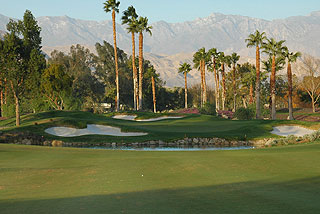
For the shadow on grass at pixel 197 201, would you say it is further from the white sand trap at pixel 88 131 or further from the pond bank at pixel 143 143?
the white sand trap at pixel 88 131

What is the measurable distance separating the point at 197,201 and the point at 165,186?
188cm

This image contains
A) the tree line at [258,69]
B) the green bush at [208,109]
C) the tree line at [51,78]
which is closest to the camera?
the tree line at [51,78]

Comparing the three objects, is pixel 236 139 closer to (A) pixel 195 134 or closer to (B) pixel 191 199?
(A) pixel 195 134

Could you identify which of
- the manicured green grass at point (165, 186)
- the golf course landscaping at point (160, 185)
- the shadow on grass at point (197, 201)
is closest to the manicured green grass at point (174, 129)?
the golf course landscaping at point (160, 185)

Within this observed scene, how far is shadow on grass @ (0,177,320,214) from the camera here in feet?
24.4

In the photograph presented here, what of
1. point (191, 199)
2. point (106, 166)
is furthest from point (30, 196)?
point (106, 166)

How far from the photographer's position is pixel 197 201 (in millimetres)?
8125

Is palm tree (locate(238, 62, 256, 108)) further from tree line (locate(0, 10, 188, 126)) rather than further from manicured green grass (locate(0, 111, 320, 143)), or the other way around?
manicured green grass (locate(0, 111, 320, 143))

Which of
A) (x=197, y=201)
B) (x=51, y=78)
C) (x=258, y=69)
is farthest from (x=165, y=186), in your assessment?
(x=51, y=78)

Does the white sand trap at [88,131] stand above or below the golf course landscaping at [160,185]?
below

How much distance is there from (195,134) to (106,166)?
77.6 feet

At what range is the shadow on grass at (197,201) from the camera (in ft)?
24.4

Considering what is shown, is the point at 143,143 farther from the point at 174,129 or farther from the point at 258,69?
the point at 258,69

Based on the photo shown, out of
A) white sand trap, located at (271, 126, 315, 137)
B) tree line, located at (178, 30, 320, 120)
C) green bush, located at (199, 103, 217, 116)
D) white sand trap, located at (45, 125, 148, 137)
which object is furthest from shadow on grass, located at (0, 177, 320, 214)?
green bush, located at (199, 103, 217, 116)
